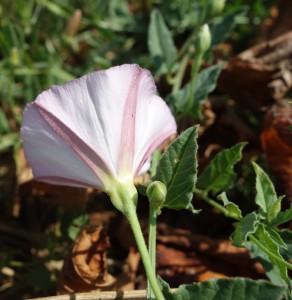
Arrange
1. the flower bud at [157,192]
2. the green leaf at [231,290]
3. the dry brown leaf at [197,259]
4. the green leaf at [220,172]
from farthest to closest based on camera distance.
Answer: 1. the dry brown leaf at [197,259]
2. the green leaf at [220,172]
3. the flower bud at [157,192]
4. the green leaf at [231,290]

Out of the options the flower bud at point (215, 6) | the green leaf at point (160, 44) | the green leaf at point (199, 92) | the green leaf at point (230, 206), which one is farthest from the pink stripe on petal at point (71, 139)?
the flower bud at point (215, 6)

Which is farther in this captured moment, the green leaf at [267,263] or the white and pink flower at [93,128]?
the green leaf at [267,263]

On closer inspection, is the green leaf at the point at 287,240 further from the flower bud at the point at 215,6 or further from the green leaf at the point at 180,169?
the flower bud at the point at 215,6

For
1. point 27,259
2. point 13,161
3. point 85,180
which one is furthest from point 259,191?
point 13,161

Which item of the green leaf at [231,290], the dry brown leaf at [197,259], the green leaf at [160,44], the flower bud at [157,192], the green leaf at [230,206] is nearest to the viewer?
the green leaf at [231,290]

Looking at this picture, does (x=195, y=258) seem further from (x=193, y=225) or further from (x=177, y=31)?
(x=177, y=31)
